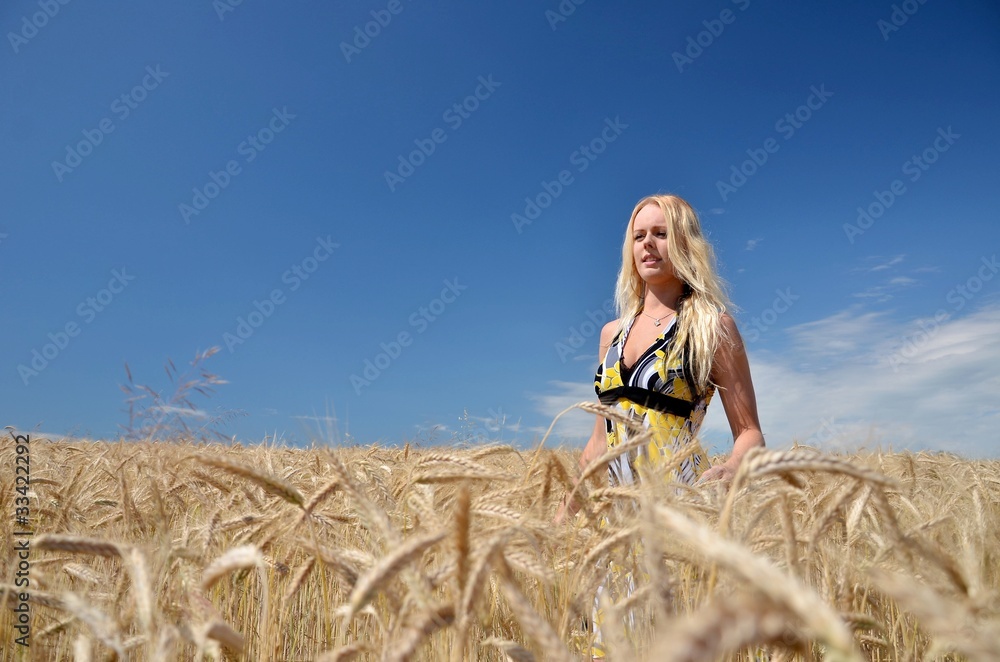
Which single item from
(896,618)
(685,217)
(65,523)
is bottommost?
(896,618)

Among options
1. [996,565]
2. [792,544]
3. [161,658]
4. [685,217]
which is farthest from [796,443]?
[161,658]

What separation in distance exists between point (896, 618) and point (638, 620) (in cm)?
119

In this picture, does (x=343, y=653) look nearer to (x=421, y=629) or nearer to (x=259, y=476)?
(x=421, y=629)

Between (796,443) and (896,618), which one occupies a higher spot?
(796,443)

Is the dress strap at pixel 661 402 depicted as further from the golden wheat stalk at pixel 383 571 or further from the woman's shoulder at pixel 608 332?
the golden wheat stalk at pixel 383 571

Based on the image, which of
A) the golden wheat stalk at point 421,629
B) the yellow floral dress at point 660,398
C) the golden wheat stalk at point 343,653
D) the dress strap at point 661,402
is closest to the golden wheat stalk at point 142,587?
the golden wheat stalk at point 343,653

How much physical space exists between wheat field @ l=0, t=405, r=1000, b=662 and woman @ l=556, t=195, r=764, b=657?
63 centimetres

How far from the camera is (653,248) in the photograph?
3219 millimetres

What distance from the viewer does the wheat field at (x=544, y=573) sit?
606 millimetres

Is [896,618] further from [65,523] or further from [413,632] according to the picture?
[65,523]

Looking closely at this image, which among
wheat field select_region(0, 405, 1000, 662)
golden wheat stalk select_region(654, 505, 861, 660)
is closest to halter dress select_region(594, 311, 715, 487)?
wheat field select_region(0, 405, 1000, 662)

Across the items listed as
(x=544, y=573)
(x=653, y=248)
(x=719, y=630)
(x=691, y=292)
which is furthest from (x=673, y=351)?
(x=719, y=630)

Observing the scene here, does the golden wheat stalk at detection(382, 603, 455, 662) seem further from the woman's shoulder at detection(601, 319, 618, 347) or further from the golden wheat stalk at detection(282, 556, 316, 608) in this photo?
the woman's shoulder at detection(601, 319, 618, 347)

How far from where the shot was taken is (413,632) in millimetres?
750
